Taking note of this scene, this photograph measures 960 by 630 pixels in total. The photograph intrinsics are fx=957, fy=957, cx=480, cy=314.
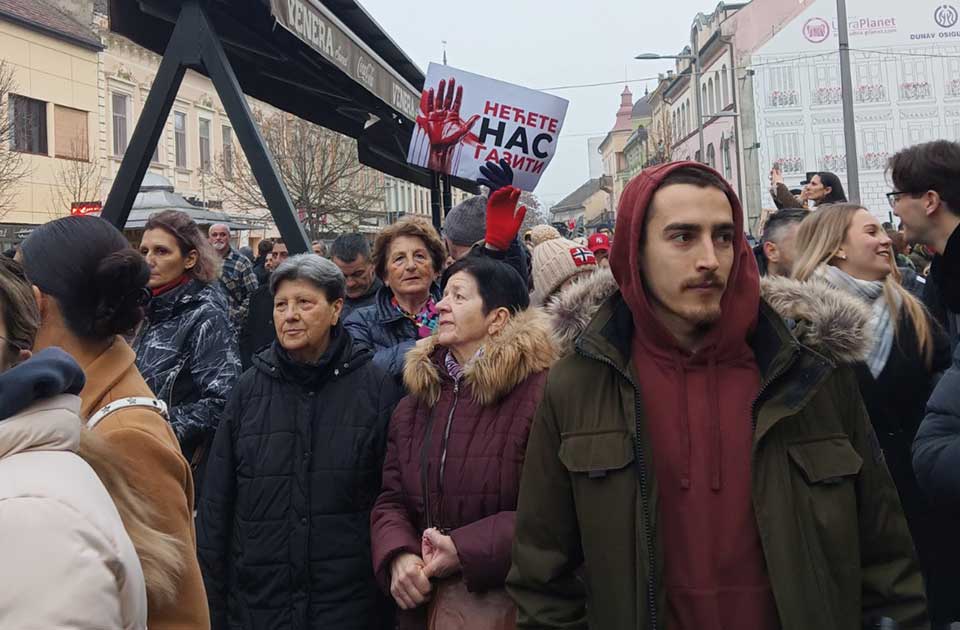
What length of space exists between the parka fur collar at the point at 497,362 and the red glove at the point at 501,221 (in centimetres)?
125

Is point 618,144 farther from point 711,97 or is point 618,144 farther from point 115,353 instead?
point 115,353

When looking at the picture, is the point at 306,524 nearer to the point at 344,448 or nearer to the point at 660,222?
the point at 344,448

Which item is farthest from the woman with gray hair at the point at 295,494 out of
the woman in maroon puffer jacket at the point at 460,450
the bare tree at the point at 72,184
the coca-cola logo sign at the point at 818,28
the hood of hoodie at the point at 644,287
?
the coca-cola logo sign at the point at 818,28

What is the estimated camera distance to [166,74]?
420 cm

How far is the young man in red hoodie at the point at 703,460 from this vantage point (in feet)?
7.43

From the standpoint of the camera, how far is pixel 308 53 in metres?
4.85

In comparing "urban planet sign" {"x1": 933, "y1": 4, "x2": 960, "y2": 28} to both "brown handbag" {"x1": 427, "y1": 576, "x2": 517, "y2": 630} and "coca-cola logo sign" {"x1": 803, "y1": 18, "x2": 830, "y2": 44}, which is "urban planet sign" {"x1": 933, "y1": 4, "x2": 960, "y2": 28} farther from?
"brown handbag" {"x1": 427, "y1": 576, "x2": 517, "y2": 630}

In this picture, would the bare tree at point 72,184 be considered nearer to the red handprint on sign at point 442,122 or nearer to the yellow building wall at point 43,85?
the yellow building wall at point 43,85

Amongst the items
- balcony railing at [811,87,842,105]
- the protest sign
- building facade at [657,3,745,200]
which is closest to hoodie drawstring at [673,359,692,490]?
the protest sign

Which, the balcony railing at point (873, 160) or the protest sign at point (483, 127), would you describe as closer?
the protest sign at point (483, 127)

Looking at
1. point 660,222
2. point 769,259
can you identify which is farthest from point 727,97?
point 660,222

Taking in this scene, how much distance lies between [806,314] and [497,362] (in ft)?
3.91

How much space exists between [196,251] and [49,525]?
2968 mm

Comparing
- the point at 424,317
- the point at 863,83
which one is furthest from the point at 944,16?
the point at 424,317
